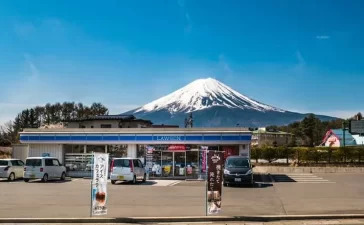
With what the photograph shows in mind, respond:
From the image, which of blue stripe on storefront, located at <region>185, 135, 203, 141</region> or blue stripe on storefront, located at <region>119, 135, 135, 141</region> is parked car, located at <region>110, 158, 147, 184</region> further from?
blue stripe on storefront, located at <region>185, 135, 203, 141</region>

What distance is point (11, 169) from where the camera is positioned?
2641 centimetres

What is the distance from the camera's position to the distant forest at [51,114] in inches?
2810

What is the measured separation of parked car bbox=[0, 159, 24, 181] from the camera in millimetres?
25922

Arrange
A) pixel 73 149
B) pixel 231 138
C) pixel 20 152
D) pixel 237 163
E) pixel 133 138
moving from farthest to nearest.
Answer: pixel 20 152 < pixel 73 149 < pixel 133 138 < pixel 231 138 < pixel 237 163

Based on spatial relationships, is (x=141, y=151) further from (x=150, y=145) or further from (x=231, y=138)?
(x=231, y=138)

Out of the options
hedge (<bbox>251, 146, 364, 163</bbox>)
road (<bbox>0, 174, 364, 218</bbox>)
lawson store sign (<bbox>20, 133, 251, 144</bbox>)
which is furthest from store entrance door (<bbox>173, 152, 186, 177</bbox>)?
hedge (<bbox>251, 146, 364, 163</bbox>)

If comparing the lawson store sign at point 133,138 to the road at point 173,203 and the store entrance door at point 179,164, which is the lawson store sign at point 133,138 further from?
the road at point 173,203

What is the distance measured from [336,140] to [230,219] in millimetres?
74715

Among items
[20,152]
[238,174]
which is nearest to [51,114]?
[20,152]

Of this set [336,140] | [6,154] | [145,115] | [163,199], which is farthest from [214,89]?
[163,199]

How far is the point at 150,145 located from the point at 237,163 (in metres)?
8.30

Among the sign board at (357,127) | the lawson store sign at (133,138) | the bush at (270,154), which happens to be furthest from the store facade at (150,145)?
the sign board at (357,127)

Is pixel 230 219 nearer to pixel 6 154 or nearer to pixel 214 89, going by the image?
pixel 6 154

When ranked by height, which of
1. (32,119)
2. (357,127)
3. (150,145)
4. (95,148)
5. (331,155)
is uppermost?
(32,119)
